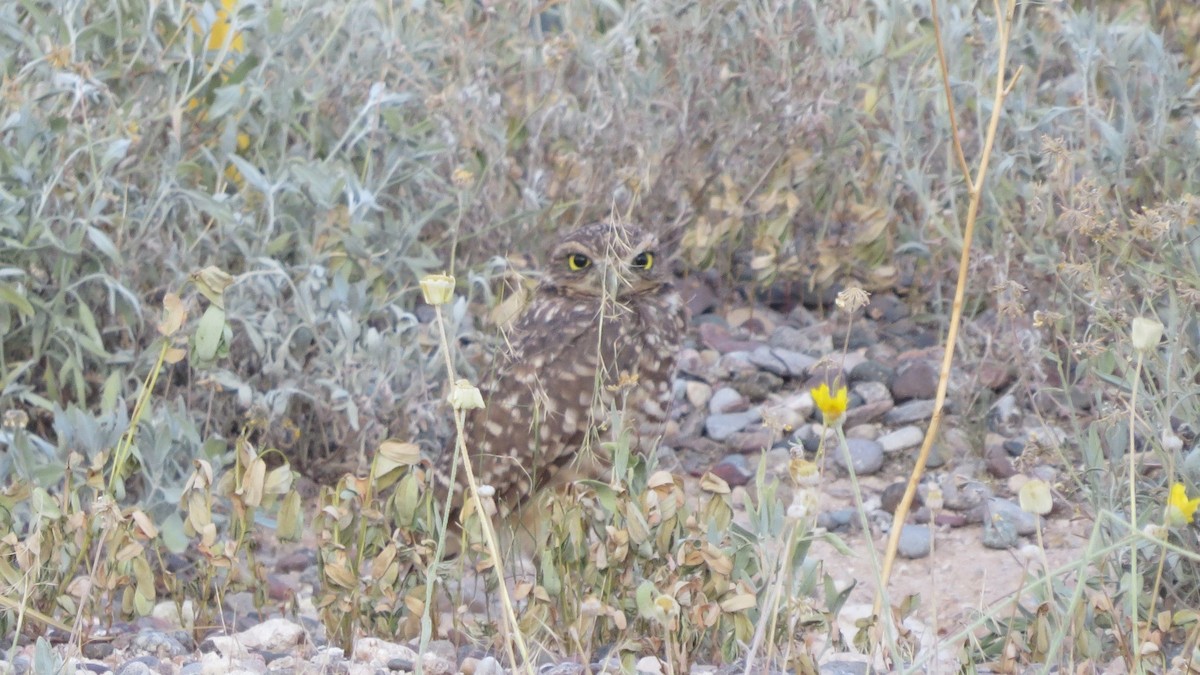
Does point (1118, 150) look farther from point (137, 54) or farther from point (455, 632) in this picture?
point (137, 54)

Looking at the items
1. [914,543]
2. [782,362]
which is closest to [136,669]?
[914,543]

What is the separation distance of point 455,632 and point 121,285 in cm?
176

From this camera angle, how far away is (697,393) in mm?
5766

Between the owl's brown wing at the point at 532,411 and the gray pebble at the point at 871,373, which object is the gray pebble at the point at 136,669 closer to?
the owl's brown wing at the point at 532,411

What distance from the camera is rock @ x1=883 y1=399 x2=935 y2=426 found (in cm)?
552

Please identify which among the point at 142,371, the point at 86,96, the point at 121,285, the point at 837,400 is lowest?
the point at 142,371

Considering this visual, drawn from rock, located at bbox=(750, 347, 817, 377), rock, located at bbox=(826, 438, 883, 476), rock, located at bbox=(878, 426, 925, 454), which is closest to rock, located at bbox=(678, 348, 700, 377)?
rock, located at bbox=(750, 347, 817, 377)

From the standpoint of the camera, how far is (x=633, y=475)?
3.52 metres

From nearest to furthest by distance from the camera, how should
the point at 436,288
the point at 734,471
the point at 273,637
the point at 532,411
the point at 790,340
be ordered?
the point at 436,288
the point at 273,637
the point at 532,411
the point at 734,471
the point at 790,340

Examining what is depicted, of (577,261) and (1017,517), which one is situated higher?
(577,261)

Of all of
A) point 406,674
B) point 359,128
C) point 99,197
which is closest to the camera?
point 406,674

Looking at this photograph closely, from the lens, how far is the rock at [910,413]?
552 centimetres

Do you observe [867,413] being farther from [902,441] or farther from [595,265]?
[595,265]

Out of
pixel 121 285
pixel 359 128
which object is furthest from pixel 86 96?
pixel 359 128
